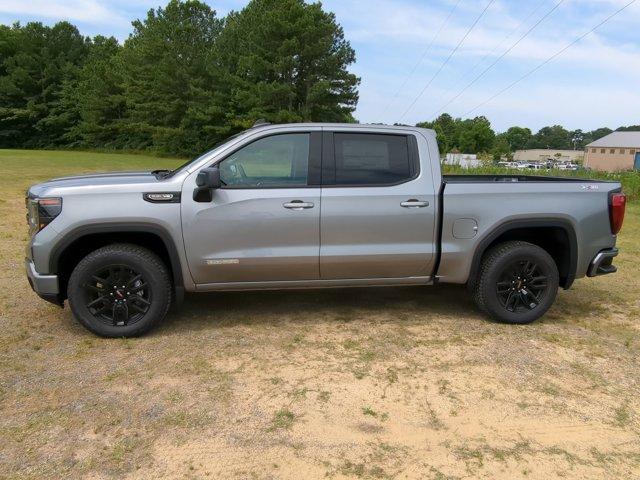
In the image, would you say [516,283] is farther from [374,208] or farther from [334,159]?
[334,159]

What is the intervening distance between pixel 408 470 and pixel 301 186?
249 cm

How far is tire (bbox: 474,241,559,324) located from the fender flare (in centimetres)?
12

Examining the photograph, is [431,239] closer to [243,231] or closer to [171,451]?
[243,231]

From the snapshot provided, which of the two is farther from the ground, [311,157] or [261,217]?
[311,157]

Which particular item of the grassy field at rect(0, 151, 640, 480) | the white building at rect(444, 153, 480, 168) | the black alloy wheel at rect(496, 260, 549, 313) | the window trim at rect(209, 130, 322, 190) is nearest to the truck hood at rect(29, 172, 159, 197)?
the window trim at rect(209, 130, 322, 190)

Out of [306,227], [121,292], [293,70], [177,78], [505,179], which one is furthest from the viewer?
[177,78]

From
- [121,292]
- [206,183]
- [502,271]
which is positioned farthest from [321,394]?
[502,271]

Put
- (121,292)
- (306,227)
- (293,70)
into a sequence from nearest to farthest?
(121,292) < (306,227) < (293,70)

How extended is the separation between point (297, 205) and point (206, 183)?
774 mm

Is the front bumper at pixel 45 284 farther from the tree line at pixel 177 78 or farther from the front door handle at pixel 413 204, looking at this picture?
the tree line at pixel 177 78

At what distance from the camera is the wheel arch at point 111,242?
4215 mm

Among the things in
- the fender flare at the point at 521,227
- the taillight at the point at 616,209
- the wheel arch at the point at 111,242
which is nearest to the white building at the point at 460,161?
the taillight at the point at 616,209

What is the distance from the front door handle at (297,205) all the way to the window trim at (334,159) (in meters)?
0.23

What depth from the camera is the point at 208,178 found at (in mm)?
4125
